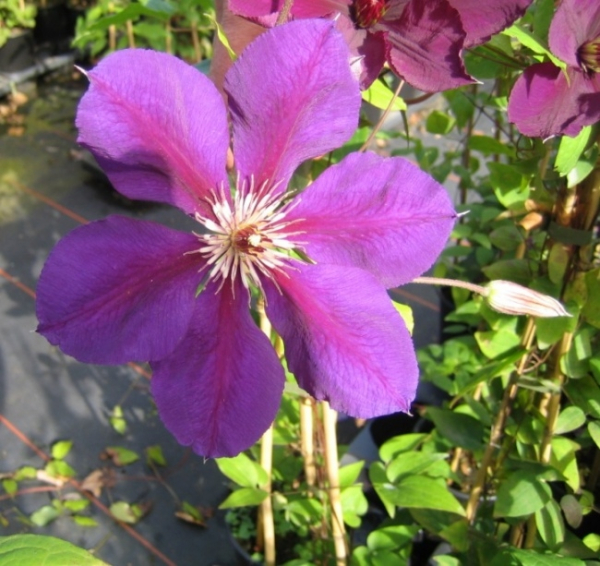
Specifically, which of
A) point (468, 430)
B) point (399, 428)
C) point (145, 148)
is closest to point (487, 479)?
point (468, 430)

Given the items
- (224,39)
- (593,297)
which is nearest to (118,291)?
(224,39)

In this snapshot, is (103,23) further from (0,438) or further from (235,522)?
(0,438)

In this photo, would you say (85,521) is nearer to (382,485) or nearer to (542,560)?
(382,485)

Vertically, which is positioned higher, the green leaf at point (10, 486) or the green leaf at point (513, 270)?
the green leaf at point (513, 270)

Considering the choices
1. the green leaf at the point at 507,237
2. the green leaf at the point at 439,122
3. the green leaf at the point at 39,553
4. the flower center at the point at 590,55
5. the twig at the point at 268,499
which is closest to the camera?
the green leaf at the point at 39,553

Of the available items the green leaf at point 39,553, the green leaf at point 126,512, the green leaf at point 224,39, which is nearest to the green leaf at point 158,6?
the green leaf at point 224,39

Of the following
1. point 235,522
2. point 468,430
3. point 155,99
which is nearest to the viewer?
point 155,99

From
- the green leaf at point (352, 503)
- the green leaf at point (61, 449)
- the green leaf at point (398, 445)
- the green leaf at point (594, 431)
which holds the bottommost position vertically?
the green leaf at point (61, 449)

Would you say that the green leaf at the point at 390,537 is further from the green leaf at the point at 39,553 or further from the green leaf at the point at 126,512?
the green leaf at the point at 126,512
